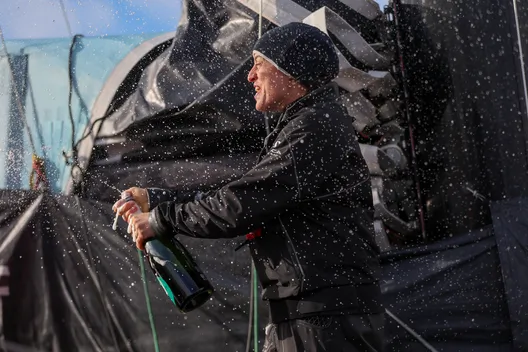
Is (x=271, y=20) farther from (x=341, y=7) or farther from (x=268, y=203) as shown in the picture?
(x=268, y=203)

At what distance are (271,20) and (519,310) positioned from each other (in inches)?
91.7

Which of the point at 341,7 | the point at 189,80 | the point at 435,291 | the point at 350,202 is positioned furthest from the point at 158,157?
the point at 350,202

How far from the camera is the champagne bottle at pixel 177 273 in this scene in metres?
2.58

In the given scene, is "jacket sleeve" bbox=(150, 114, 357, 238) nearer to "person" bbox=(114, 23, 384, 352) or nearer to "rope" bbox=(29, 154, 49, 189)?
"person" bbox=(114, 23, 384, 352)

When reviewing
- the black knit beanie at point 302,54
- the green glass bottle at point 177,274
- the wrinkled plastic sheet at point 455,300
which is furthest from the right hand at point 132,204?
the wrinkled plastic sheet at point 455,300

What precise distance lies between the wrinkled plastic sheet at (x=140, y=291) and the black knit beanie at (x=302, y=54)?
75.0 inches

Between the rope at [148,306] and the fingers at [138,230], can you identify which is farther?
the rope at [148,306]

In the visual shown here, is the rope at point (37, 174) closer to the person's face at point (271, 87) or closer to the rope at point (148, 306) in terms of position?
the rope at point (148, 306)

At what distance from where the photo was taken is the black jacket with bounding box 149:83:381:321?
93.7 inches

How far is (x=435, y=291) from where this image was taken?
175 inches

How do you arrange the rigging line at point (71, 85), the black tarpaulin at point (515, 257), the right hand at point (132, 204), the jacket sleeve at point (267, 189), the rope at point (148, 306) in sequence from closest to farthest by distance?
the jacket sleeve at point (267, 189), the right hand at point (132, 204), the rope at point (148, 306), the black tarpaulin at point (515, 257), the rigging line at point (71, 85)

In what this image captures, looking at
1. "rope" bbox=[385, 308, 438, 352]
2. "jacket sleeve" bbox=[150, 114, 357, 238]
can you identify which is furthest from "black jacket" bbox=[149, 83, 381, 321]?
"rope" bbox=[385, 308, 438, 352]

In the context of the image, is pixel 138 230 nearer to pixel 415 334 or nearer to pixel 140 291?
pixel 140 291

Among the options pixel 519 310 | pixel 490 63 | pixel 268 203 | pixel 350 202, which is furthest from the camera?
pixel 490 63
